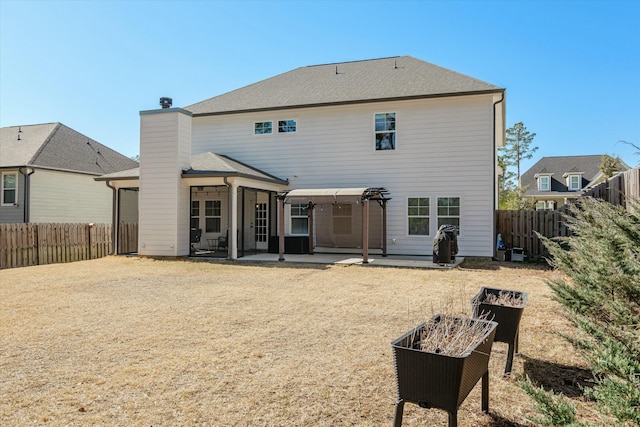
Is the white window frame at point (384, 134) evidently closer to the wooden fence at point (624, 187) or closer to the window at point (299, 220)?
the window at point (299, 220)

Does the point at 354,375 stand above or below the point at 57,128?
below

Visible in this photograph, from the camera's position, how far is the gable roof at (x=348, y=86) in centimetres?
1468

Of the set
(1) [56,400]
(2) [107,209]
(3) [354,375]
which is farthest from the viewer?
(2) [107,209]

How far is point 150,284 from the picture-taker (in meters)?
9.11

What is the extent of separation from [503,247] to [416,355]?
42.0 feet

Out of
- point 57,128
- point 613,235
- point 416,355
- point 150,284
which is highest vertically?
point 57,128

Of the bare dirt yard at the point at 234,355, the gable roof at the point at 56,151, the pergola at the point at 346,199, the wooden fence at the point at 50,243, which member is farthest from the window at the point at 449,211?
the gable roof at the point at 56,151

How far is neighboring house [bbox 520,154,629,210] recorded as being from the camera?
37656 millimetres

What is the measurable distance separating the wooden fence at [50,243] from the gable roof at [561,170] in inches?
1471

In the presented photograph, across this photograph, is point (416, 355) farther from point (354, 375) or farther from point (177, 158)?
point (177, 158)

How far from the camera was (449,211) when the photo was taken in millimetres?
14445

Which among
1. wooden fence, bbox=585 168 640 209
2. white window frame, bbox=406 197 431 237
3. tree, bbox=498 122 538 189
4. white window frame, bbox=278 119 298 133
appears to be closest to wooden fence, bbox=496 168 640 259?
white window frame, bbox=406 197 431 237

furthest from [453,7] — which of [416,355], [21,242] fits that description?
[21,242]

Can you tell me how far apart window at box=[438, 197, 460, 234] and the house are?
0.11 ft
